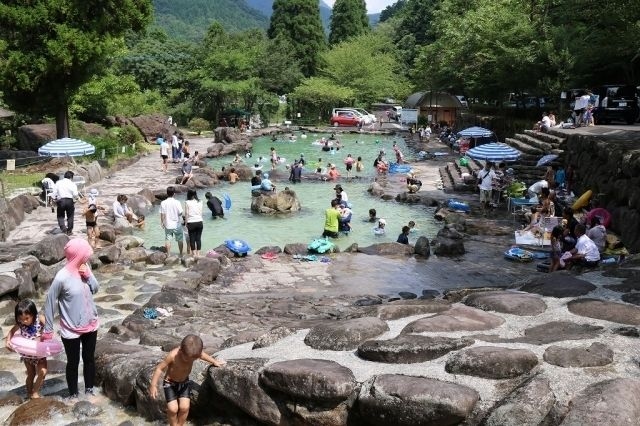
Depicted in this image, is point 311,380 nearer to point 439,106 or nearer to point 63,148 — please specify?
point 63,148

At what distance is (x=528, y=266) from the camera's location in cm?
1370

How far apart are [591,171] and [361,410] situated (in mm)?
15200

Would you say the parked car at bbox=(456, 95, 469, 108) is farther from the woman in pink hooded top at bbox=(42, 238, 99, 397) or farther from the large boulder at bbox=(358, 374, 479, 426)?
the large boulder at bbox=(358, 374, 479, 426)

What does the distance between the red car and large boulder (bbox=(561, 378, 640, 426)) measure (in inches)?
1936

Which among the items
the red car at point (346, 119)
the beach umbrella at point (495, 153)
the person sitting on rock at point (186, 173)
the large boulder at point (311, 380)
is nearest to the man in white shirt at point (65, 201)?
the person sitting on rock at point (186, 173)

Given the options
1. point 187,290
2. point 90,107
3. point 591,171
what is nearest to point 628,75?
point 591,171

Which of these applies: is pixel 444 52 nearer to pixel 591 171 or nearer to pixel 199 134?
pixel 199 134

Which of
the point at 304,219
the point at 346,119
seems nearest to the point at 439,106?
the point at 346,119

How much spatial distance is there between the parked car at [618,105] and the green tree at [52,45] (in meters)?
19.2

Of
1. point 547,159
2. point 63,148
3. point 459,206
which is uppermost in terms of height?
point 63,148

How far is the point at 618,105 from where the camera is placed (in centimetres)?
2417

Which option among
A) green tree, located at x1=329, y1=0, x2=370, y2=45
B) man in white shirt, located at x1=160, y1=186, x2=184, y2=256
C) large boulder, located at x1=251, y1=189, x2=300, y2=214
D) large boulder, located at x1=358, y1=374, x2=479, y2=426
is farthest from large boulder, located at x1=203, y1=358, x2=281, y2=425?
green tree, located at x1=329, y1=0, x2=370, y2=45

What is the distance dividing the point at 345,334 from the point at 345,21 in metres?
73.4

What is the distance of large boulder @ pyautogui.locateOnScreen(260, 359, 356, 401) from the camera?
513 centimetres
